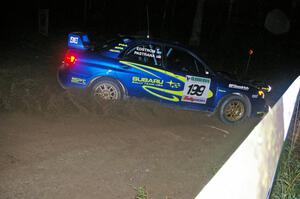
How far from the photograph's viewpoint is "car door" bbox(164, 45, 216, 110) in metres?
8.53

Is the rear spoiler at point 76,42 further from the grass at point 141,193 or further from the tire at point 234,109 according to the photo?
the grass at point 141,193

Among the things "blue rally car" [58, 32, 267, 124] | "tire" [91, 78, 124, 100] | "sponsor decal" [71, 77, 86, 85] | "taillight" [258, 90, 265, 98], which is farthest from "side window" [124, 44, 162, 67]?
"taillight" [258, 90, 265, 98]

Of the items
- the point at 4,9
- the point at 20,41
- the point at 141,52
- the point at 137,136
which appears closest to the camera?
the point at 137,136

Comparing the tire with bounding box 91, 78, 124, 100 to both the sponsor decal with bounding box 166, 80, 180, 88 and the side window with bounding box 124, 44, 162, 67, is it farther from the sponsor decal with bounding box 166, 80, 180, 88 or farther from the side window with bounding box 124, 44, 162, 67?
the sponsor decal with bounding box 166, 80, 180, 88

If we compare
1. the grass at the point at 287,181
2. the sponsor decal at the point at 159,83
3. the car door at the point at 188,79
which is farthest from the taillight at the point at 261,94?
the grass at the point at 287,181

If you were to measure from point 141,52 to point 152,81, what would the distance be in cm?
65

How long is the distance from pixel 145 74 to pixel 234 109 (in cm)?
230

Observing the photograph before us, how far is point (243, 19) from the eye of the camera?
24.1 metres

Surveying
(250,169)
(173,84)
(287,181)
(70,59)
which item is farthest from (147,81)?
(250,169)

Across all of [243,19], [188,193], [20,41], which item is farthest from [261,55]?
[188,193]

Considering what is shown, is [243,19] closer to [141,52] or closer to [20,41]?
[20,41]

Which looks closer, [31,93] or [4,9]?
[31,93]

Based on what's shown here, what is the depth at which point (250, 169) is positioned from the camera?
Answer: 2.39m

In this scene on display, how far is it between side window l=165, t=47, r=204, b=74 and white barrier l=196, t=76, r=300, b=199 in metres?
5.64
